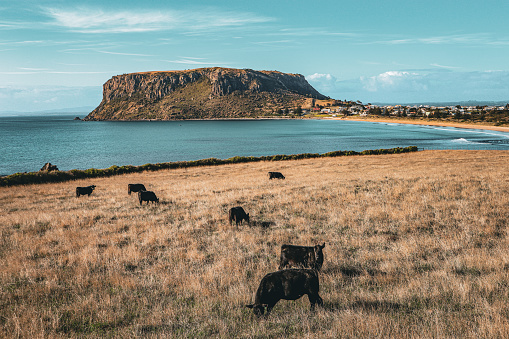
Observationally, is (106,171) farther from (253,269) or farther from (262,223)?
(253,269)

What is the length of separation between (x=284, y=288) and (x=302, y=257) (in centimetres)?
239

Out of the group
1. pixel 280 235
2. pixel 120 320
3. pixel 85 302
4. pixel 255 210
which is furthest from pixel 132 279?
pixel 255 210

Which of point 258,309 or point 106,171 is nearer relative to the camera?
point 258,309

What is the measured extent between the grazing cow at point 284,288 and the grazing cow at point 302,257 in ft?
6.65

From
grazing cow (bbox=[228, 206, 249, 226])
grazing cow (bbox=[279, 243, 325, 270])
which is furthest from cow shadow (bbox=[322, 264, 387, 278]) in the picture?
grazing cow (bbox=[228, 206, 249, 226])

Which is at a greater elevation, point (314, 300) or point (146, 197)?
point (314, 300)

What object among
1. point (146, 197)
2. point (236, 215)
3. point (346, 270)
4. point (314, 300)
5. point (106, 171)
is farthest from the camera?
point (106, 171)

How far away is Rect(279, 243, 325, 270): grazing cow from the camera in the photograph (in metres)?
7.62

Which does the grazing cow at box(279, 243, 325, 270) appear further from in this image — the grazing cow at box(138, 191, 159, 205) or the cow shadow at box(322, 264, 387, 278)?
the grazing cow at box(138, 191, 159, 205)

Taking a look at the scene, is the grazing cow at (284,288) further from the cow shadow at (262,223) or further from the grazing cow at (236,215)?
the grazing cow at (236,215)

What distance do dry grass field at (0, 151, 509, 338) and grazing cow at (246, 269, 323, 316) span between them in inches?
9.0

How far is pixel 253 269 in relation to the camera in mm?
7770

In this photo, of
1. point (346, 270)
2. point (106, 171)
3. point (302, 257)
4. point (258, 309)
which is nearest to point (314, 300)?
point (258, 309)

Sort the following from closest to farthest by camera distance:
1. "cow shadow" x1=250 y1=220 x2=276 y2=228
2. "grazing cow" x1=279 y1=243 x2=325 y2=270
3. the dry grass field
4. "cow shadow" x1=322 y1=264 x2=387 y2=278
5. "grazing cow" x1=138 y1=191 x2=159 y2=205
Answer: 1. the dry grass field
2. "cow shadow" x1=322 y1=264 x2=387 y2=278
3. "grazing cow" x1=279 y1=243 x2=325 y2=270
4. "cow shadow" x1=250 y1=220 x2=276 y2=228
5. "grazing cow" x1=138 y1=191 x2=159 y2=205
